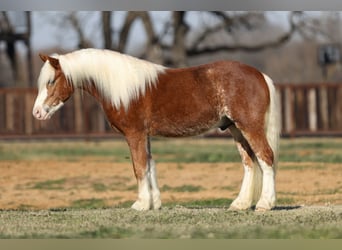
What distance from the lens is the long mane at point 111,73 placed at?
1088 centimetres

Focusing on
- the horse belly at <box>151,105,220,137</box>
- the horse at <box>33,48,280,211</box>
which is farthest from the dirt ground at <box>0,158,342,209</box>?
the horse belly at <box>151,105,220,137</box>

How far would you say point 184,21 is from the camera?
38.1 meters

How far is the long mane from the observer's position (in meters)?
10.9

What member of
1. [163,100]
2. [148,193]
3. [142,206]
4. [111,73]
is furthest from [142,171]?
[111,73]

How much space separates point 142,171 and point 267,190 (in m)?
1.44

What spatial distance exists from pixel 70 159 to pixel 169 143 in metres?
5.54

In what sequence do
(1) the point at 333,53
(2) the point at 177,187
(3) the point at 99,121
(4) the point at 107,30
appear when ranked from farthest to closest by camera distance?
(1) the point at 333,53 → (4) the point at 107,30 → (3) the point at 99,121 → (2) the point at 177,187

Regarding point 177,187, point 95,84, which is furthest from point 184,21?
point 95,84

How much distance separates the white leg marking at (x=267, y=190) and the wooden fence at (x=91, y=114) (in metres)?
18.8

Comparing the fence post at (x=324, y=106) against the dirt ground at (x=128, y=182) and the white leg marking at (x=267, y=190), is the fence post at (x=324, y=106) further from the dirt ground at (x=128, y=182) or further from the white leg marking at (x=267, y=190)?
the white leg marking at (x=267, y=190)

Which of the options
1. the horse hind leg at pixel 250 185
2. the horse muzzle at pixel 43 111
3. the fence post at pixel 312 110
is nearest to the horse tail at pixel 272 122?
the horse hind leg at pixel 250 185

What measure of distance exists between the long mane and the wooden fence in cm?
1865

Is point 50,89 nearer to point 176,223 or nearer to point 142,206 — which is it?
point 142,206

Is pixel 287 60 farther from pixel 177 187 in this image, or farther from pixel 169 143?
pixel 177 187
